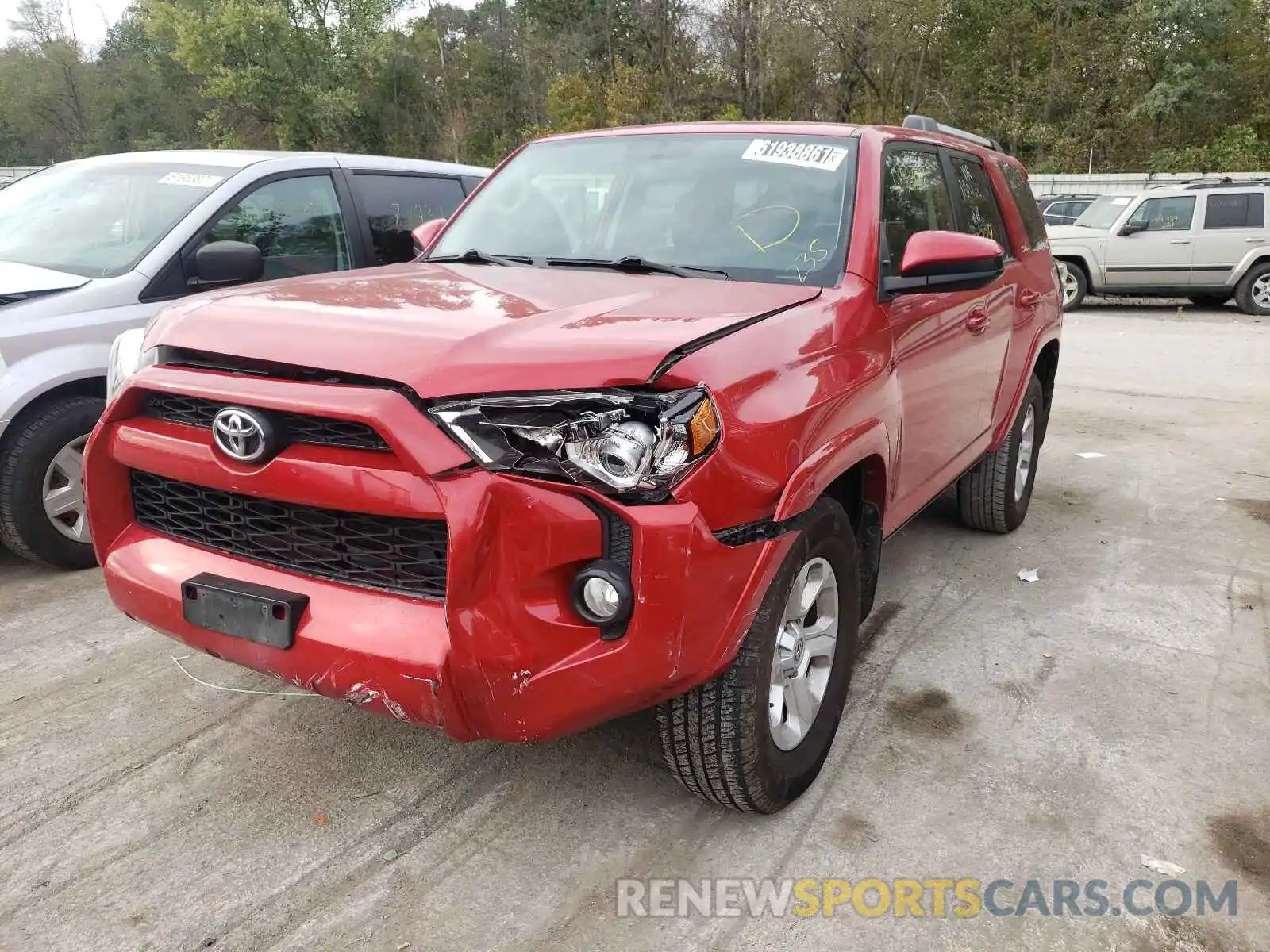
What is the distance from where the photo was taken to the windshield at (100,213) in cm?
452

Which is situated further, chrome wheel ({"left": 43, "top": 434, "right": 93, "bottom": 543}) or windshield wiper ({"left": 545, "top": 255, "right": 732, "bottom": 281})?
chrome wheel ({"left": 43, "top": 434, "right": 93, "bottom": 543})

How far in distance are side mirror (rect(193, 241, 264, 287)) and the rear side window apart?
3.54 metres

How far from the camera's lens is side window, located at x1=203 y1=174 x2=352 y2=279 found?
4.75 metres

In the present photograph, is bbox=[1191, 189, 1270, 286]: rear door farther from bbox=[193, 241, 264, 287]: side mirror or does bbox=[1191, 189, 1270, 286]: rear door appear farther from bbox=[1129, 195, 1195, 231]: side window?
bbox=[193, 241, 264, 287]: side mirror

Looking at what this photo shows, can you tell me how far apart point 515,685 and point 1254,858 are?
2.02m

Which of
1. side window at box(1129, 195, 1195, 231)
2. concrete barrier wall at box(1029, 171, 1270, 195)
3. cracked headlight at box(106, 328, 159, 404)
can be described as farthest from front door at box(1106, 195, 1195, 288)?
cracked headlight at box(106, 328, 159, 404)

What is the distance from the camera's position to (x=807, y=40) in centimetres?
3139

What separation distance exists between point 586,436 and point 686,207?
5.04 ft

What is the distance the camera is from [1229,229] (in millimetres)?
14867

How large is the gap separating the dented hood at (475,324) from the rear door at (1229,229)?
48.9 ft

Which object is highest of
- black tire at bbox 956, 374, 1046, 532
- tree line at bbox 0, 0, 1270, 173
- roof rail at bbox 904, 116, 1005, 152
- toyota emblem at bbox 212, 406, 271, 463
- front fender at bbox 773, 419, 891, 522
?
tree line at bbox 0, 0, 1270, 173

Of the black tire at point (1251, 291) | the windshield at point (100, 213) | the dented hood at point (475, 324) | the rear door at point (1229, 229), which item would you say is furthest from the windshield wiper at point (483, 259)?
the black tire at point (1251, 291)

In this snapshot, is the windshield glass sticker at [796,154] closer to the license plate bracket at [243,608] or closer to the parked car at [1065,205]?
the license plate bracket at [243,608]

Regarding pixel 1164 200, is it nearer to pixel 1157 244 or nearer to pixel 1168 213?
pixel 1168 213
